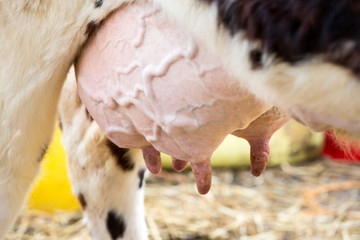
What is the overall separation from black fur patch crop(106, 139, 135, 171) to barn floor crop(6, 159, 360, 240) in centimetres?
68

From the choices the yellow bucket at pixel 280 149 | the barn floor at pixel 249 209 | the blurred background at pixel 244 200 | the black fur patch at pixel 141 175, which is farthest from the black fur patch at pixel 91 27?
the yellow bucket at pixel 280 149

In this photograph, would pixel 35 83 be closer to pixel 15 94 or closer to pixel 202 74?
pixel 15 94

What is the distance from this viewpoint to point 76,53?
1.24 m

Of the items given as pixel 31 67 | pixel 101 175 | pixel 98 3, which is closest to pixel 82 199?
pixel 101 175

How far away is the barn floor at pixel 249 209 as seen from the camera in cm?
225

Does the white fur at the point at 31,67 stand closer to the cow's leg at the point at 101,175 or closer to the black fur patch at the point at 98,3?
the black fur patch at the point at 98,3

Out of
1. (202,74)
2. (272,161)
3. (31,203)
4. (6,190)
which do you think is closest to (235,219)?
(272,161)

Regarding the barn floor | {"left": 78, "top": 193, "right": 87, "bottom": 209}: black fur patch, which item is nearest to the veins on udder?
{"left": 78, "top": 193, "right": 87, "bottom": 209}: black fur patch

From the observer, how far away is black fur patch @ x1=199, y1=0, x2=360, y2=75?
0.75 m

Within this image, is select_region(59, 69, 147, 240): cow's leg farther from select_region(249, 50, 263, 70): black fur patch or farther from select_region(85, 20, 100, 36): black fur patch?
select_region(249, 50, 263, 70): black fur patch

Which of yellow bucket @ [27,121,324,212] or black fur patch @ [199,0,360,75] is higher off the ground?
black fur patch @ [199,0,360,75]

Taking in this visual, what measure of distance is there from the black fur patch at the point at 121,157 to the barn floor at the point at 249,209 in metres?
0.68

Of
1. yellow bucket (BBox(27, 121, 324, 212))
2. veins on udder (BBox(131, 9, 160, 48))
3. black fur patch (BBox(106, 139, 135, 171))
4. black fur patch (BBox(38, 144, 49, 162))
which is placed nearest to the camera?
veins on udder (BBox(131, 9, 160, 48))

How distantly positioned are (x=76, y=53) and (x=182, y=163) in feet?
1.25
